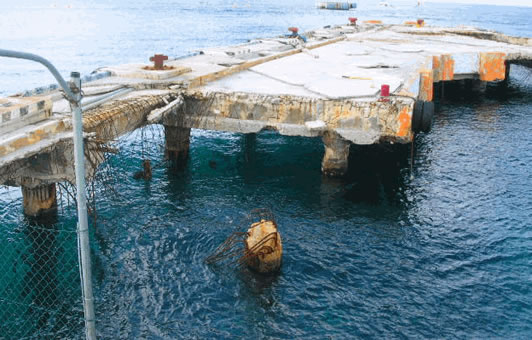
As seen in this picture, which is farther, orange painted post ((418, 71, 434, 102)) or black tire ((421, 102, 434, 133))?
orange painted post ((418, 71, 434, 102))

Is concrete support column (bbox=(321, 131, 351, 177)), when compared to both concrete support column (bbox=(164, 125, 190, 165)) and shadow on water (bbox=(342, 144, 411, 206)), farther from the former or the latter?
concrete support column (bbox=(164, 125, 190, 165))

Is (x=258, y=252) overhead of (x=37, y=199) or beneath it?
beneath

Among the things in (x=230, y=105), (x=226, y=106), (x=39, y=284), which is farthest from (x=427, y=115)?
(x=39, y=284)

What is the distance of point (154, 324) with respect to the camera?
14383 millimetres

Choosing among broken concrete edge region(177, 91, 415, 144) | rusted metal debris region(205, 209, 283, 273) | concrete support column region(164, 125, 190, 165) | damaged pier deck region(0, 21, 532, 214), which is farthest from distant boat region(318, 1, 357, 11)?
rusted metal debris region(205, 209, 283, 273)

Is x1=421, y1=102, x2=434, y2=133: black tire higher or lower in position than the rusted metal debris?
higher

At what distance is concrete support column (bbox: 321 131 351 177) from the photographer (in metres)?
22.9

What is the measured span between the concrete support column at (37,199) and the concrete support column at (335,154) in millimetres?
11634

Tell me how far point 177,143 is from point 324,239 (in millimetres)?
Answer: 9809

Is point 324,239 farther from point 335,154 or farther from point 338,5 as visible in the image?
point 338,5

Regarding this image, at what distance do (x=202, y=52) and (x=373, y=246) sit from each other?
68.4ft

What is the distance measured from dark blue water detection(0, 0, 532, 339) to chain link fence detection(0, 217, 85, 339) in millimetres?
784

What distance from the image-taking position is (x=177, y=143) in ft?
83.0

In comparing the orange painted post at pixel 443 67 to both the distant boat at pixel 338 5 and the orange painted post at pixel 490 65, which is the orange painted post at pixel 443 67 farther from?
the distant boat at pixel 338 5
